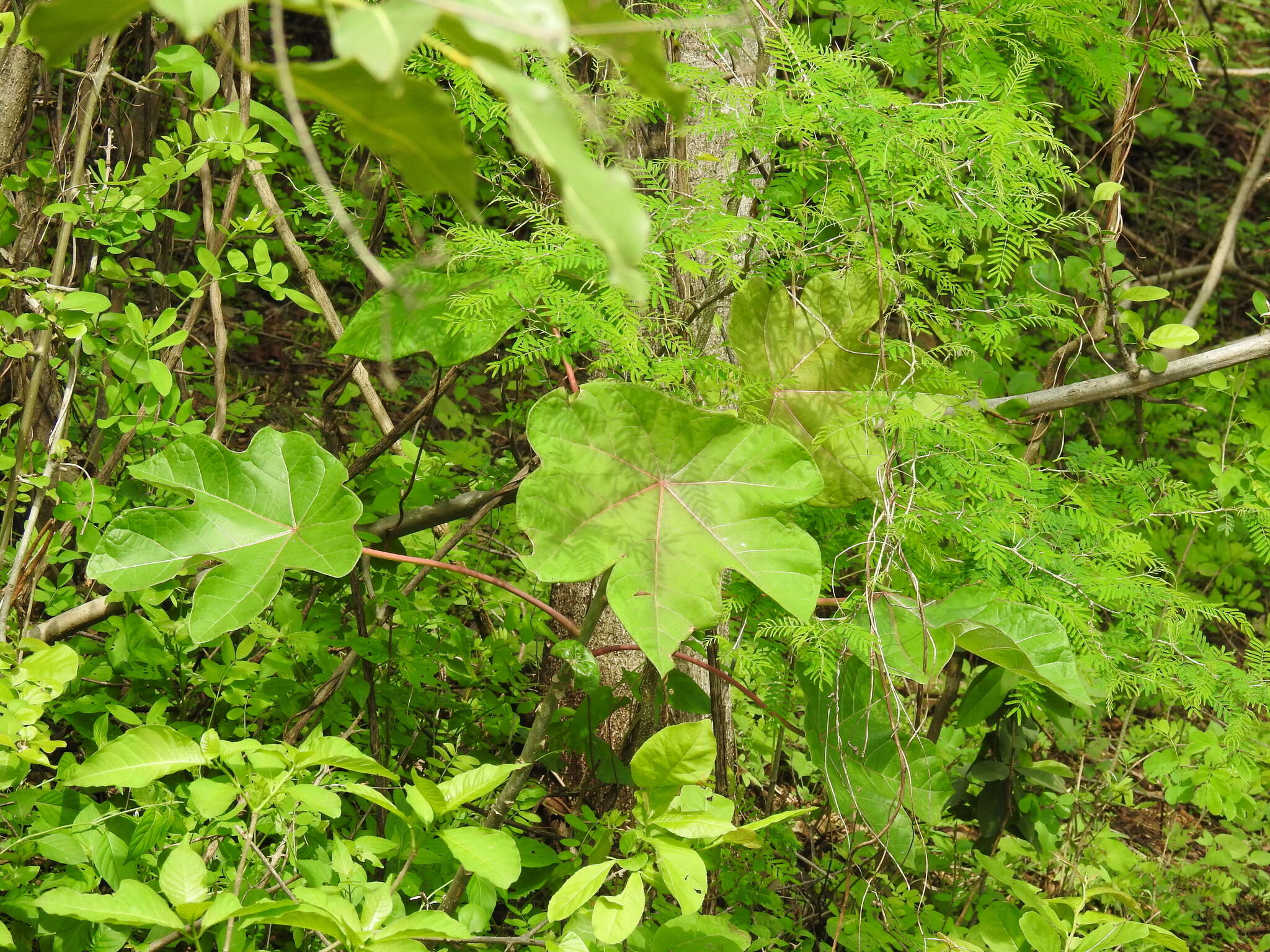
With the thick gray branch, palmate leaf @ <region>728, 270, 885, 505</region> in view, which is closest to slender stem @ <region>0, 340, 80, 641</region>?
palmate leaf @ <region>728, 270, 885, 505</region>

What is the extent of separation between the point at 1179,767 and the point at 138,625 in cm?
190

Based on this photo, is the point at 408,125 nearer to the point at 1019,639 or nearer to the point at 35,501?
the point at 1019,639

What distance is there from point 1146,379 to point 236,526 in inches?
53.8

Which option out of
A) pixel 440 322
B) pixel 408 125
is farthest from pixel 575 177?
pixel 440 322

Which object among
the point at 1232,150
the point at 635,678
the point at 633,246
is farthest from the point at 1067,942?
the point at 1232,150

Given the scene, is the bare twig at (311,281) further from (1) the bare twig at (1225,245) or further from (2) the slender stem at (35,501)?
(1) the bare twig at (1225,245)

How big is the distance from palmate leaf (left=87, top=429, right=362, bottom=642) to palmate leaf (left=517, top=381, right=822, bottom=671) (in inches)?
11.4

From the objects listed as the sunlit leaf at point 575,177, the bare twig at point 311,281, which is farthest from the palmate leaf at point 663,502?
the sunlit leaf at point 575,177

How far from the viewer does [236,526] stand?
4.49 ft

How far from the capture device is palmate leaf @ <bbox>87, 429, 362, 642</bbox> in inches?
50.4

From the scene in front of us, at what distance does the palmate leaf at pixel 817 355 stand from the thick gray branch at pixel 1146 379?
0.26m

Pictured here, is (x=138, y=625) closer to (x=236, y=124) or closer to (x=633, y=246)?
(x=236, y=124)

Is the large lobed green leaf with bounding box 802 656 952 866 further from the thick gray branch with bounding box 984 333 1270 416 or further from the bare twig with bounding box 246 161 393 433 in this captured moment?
the bare twig with bounding box 246 161 393 433

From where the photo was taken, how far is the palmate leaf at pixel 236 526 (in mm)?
1279
